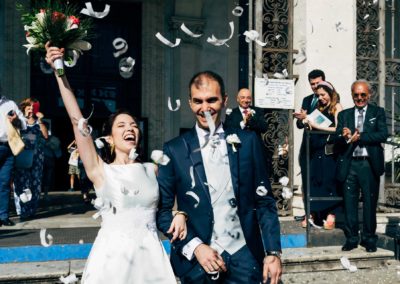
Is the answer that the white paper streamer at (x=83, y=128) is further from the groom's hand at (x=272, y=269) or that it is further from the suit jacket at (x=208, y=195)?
A: the groom's hand at (x=272, y=269)

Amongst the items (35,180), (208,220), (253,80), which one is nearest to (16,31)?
(35,180)

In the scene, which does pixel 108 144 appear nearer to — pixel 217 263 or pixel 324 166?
pixel 217 263

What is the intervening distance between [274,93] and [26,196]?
12.9ft

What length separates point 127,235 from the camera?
11.6 ft

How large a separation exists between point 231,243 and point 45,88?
1135 cm

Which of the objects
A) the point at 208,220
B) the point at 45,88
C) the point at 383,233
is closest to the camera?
the point at 208,220

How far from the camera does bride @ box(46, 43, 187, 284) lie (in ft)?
11.3

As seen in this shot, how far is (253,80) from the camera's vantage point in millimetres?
8523

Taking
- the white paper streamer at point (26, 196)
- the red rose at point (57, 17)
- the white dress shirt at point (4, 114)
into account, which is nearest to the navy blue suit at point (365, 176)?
the red rose at point (57, 17)

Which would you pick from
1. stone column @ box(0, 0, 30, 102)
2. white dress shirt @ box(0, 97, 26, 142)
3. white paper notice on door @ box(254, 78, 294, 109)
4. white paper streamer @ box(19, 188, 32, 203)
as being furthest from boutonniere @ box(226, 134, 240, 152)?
stone column @ box(0, 0, 30, 102)

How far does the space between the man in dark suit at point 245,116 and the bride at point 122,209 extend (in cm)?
367

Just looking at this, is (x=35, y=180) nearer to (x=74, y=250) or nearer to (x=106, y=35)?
(x=74, y=250)

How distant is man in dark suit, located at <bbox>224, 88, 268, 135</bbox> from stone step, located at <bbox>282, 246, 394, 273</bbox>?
5.75 ft

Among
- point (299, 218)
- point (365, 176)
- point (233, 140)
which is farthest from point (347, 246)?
point (233, 140)
